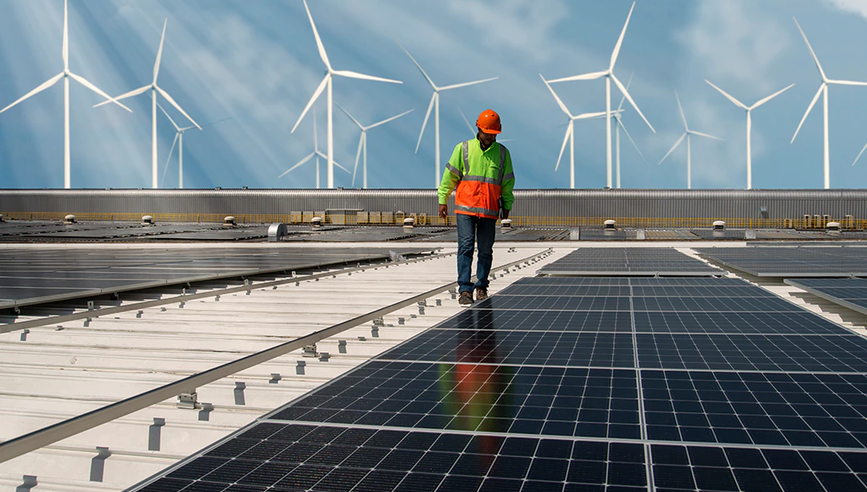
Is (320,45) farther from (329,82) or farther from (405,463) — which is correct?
(405,463)

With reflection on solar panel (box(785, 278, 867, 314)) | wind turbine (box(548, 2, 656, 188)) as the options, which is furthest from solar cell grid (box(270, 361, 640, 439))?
wind turbine (box(548, 2, 656, 188))

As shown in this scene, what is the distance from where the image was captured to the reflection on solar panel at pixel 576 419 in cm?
312

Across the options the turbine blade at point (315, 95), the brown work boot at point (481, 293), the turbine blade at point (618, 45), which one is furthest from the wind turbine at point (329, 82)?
the brown work boot at point (481, 293)

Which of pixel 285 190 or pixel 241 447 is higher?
pixel 285 190

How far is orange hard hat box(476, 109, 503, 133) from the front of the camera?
880 cm

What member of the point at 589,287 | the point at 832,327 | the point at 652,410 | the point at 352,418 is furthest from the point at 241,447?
the point at 589,287

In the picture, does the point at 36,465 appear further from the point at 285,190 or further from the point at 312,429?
the point at 285,190

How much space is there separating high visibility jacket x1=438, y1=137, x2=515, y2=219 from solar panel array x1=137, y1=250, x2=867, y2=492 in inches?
97.7

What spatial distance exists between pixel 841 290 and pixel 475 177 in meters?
4.72

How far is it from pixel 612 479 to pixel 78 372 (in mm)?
4196

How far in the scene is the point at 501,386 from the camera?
470 centimetres

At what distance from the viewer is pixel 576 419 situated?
394 centimetres

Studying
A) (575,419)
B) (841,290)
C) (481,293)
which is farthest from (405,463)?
(841,290)

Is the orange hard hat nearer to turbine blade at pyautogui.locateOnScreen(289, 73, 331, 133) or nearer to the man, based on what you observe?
the man
